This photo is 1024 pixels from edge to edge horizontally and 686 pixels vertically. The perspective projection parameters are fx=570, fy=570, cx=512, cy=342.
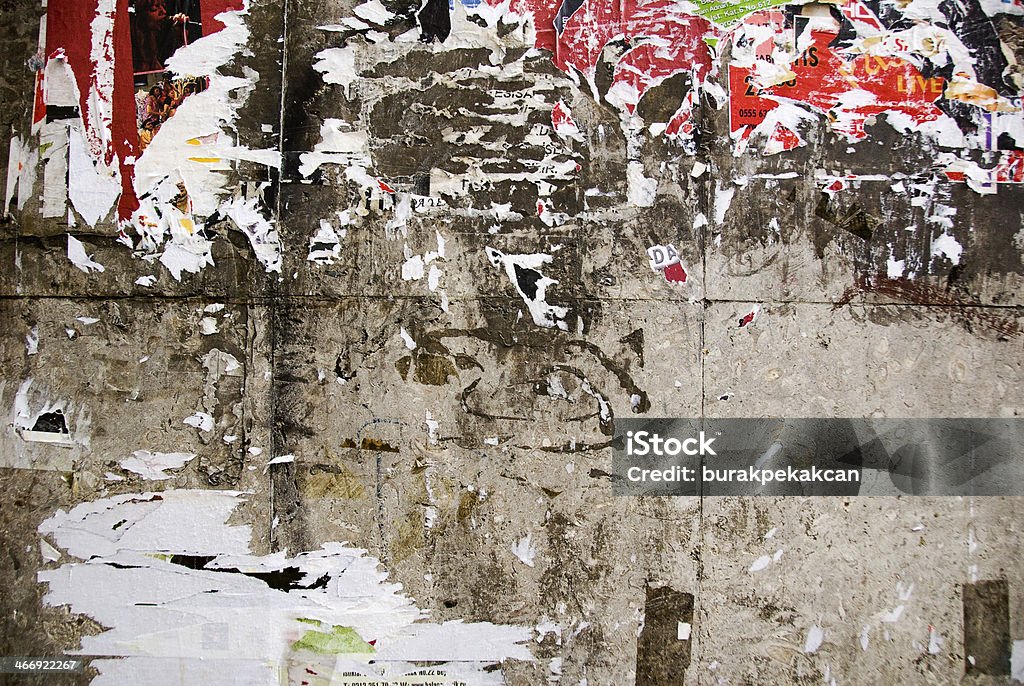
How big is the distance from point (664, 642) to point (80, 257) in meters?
3.31

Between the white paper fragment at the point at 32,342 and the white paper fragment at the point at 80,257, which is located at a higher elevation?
the white paper fragment at the point at 80,257

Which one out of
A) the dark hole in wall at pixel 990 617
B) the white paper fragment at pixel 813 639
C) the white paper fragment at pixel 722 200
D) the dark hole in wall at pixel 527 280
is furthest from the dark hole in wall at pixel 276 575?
the dark hole in wall at pixel 990 617

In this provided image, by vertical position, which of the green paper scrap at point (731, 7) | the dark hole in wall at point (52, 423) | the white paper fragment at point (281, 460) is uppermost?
the green paper scrap at point (731, 7)

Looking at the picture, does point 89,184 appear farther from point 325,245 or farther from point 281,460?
point 281,460

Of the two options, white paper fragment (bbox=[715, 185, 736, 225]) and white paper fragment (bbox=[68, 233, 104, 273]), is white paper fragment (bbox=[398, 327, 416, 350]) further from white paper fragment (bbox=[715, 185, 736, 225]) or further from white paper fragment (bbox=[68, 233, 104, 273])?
white paper fragment (bbox=[715, 185, 736, 225])

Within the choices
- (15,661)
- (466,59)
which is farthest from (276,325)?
(15,661)

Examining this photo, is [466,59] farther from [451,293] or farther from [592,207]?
[451,293]

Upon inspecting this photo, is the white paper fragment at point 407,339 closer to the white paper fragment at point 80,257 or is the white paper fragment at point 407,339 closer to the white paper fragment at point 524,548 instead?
the white paper fragment at point 524,548

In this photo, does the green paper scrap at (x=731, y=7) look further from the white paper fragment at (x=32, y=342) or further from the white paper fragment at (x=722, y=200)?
the white paper fragment at (x=32, y=342)

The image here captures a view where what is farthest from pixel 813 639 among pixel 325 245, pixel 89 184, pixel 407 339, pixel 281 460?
pixel 89 184

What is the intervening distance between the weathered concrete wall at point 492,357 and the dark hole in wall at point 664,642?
0.01 m

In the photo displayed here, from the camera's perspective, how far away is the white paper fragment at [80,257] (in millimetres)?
2717

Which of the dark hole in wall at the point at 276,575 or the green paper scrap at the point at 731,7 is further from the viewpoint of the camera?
the green paper scrap at the point at 731,7

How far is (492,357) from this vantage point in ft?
8.85
